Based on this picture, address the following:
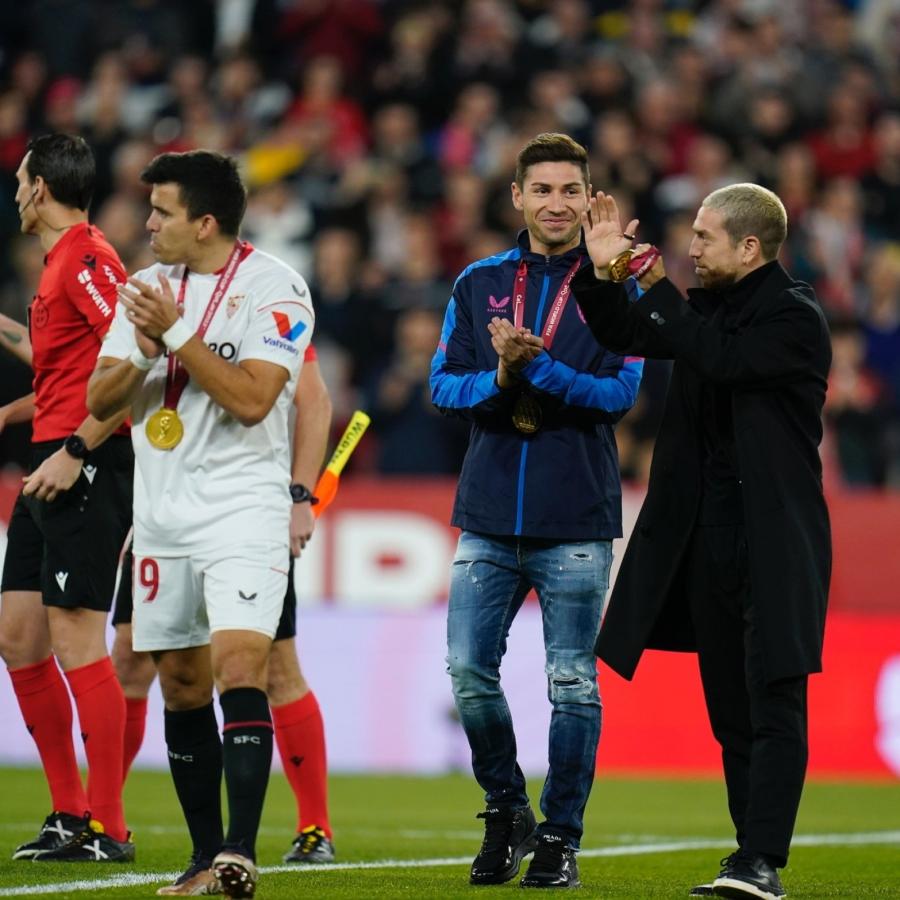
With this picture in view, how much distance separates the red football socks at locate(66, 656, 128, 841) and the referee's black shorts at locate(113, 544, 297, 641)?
0.37 meters

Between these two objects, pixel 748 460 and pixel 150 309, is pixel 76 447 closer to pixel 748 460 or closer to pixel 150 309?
pixel 150 309

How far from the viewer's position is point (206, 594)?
5703 mm

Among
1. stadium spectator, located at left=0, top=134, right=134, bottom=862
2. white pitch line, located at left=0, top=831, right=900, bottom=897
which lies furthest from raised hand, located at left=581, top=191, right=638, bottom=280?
white pitch line, located at left=0, top=831, right=900, bottom=897

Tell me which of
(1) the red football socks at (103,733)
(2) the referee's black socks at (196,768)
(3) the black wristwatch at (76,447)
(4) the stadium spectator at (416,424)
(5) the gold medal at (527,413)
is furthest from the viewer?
(4) the stadium spectator at (416,424)

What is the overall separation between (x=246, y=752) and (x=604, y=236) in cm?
190

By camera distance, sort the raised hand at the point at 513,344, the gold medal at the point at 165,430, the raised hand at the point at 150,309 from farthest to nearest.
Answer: the raised hand at the point at 513,344 < the gold medal at the point at 165,430 < the raised hand at the point at 150,309

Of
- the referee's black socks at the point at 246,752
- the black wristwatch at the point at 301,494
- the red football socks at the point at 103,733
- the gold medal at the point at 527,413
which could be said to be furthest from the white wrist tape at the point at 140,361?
the red football socks at the point at 103,733

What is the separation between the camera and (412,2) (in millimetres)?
17266

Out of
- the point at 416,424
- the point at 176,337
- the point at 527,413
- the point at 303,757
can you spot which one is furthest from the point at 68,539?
the point at 416,424

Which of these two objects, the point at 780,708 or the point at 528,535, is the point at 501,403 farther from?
the point at 780,708

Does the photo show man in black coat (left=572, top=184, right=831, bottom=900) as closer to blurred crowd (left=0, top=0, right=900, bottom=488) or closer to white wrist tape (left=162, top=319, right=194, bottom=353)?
white wrist tape (left=162, top=319, right=194, bottom=353)

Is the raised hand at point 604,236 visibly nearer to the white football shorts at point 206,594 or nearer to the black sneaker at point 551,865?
the white football shorts at point 206,594

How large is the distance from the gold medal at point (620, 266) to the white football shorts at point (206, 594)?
1.31 m

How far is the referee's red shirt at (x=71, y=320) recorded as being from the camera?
6.93 metres
